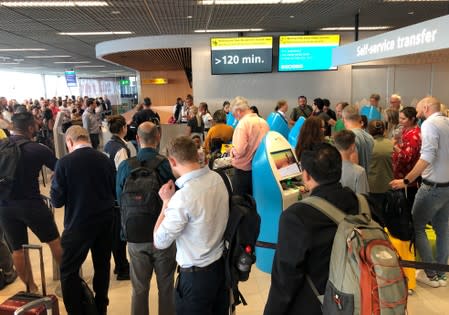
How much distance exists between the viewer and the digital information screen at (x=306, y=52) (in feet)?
29.3

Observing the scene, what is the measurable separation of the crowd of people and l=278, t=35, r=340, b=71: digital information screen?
4.87 meters

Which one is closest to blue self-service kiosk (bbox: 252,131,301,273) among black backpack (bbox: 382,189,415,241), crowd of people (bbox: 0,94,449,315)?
crowd of people (bbox: 0,94,449,315)

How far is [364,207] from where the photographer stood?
1608mm

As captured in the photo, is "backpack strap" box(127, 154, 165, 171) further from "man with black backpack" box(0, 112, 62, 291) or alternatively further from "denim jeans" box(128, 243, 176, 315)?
"man with black backpack" box(0, 112, 62, 291)

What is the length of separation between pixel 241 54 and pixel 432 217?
6439 mm

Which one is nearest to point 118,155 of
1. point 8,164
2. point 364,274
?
point 8,164

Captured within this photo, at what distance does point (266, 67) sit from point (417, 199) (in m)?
6.19

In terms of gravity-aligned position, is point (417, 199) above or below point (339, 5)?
below

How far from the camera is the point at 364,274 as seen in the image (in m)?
1.36

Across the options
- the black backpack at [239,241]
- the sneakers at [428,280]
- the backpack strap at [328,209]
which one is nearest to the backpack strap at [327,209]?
the backpack strap at [328,209]

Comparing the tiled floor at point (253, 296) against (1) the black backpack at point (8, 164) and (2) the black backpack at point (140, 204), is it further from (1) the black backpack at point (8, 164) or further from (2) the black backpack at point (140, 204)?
(2) the black backpack at point (140, 204)

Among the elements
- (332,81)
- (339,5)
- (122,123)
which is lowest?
(122,123)

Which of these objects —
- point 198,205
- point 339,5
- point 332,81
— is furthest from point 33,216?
point 332,81

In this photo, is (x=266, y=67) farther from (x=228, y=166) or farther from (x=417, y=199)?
(x=417, y=199)
